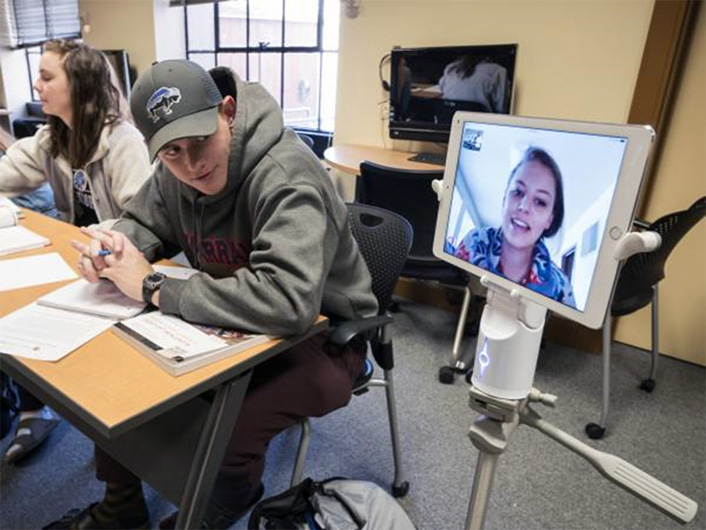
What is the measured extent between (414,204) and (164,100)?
1271 millimetres

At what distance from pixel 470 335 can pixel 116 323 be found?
1.93 metres

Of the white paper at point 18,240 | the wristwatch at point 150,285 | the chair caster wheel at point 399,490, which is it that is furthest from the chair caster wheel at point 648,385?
the white paper at point 18,240

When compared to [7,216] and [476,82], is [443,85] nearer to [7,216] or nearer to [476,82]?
[476,82]

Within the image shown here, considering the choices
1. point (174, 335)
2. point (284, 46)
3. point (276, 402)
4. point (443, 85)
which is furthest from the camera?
point (284, 46)

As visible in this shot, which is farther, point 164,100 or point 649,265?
point 649,265

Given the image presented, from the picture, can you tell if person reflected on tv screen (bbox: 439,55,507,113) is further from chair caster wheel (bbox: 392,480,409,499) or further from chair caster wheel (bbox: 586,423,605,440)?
chair caster wheel (bbox: 392,480,409,499)

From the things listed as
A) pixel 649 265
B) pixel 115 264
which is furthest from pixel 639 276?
pixel 115 264

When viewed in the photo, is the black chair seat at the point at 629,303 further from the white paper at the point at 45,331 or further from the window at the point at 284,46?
the window at the point at 284,46

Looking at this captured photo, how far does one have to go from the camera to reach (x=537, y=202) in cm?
64

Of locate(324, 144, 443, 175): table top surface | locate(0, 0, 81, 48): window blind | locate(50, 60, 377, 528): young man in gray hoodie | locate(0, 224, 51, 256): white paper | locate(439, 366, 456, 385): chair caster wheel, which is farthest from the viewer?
locate(0, 0, 81, 48): window blind

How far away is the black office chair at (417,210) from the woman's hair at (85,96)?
95cm

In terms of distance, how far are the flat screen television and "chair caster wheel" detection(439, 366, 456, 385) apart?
49.2 inches

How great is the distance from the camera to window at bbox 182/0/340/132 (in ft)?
12.3

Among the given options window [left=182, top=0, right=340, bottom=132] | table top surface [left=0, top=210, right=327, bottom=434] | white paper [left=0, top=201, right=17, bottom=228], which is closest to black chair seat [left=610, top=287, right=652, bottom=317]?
table top surface [left=0, top=210, right=327, bottom=434]
